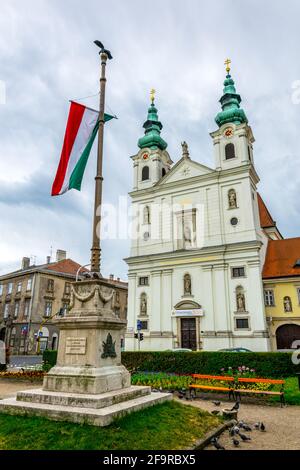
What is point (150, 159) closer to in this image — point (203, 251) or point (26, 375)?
point (203, 251)

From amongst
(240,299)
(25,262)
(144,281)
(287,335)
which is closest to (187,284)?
(144,281)

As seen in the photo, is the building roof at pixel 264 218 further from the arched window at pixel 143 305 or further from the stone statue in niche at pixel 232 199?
the arched window at pixel 143 305

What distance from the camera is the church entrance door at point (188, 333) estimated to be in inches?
1193

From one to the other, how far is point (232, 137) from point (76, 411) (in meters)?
33.0

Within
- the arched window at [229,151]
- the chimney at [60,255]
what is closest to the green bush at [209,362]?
the arched window at [229,151]

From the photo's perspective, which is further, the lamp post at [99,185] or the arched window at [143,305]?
the arched window at [143,305]

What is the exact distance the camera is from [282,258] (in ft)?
107

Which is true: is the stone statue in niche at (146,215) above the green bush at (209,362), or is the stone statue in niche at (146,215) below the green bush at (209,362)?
above

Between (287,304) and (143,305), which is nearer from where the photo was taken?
(287,304)

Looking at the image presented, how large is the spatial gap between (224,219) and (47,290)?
25033mm

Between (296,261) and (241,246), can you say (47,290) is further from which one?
(296,261)

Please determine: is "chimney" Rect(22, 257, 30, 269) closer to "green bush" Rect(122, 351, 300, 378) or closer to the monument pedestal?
"green bush" Rect(122, 351, 300, 378)

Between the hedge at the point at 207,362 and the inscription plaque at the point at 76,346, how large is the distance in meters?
11.3
